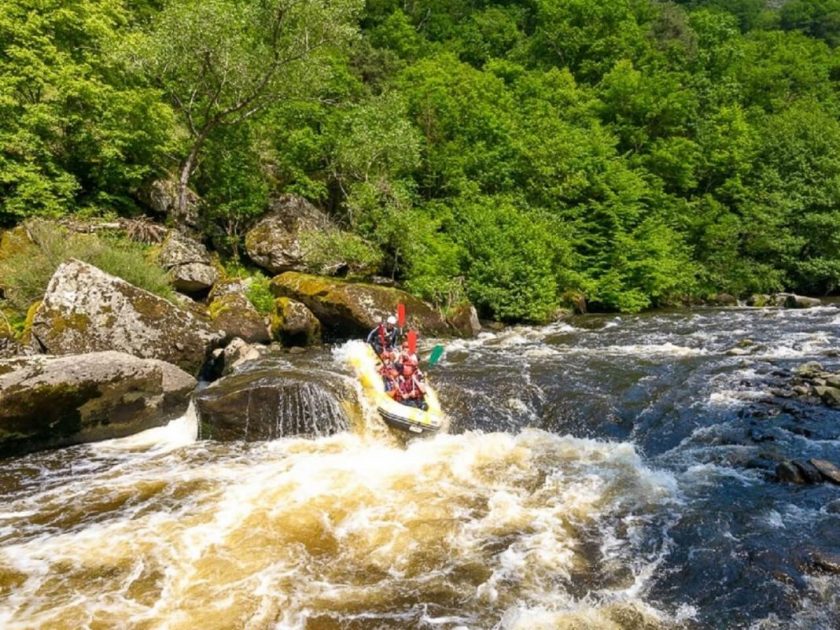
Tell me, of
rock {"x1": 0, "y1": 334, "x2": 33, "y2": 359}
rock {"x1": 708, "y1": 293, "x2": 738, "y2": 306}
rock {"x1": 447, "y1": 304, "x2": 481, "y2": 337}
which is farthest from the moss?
rock {"x1": 708, "y1": 293, "x2": 738, "y2": 306}

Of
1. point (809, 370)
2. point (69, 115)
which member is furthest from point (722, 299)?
point (69, 115)

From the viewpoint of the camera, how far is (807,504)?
22.0 feet

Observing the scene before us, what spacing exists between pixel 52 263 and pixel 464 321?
1097 cm

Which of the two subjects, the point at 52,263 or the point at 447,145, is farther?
the point at 447,145

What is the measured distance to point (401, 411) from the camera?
9.43 metres

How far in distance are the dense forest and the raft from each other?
7205mm

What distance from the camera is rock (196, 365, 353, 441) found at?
941cm

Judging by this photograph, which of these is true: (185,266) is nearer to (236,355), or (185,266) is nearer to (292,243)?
(292,243)

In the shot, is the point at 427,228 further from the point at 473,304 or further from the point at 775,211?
the point at 775,211

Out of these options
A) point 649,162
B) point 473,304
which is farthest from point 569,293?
point 649,162

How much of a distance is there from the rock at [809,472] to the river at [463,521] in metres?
0.12

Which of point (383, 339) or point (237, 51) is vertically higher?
point (237, 51)

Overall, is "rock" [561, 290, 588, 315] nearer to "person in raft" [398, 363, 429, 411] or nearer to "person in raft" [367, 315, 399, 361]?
"person in raft" [367, 315, 399, 361]

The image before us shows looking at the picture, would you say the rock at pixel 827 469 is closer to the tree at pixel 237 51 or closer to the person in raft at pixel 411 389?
the person in raft at pixel 411 389
